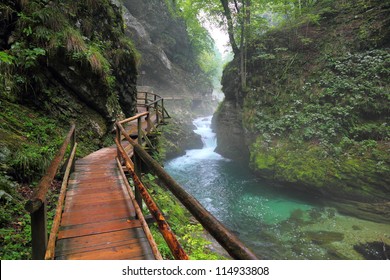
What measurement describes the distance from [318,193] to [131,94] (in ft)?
35.4

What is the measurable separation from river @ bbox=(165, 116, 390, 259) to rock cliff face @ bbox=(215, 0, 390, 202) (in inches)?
53.1

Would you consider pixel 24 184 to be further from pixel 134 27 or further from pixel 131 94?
pixel 134 27

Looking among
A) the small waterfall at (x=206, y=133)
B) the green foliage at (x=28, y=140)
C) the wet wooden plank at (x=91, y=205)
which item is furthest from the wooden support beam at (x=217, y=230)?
the small waterfall at (x=206, y=133)

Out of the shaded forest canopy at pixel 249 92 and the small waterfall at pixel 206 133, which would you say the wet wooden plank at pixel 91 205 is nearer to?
the shaded forest canopy at pixel 249 92

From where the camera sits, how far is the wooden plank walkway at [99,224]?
3.06 metres

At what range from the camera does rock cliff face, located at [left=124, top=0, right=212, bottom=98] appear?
3016 centimetres

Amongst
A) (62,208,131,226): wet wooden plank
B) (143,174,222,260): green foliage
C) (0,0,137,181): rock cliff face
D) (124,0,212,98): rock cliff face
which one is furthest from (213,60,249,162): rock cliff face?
(62,208,131,226): wet wooden plank

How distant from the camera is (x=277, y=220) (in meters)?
10.8

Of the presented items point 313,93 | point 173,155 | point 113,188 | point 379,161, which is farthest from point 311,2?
point 113,188

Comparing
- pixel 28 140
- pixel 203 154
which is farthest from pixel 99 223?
pixel 203 154

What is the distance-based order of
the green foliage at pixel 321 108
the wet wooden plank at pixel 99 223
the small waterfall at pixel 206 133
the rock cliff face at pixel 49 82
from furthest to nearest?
the small waterfall at pixel 206 133 < the green foliage at pixel 321 108 < the rock cliff face at pixel 49 82 < the wet wooden plank at pixel 99 223

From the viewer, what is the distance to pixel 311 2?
21.1m

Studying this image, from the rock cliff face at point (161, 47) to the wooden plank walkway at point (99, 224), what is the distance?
25.9 m

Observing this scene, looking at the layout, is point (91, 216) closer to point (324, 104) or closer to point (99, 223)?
point (99, 223)
